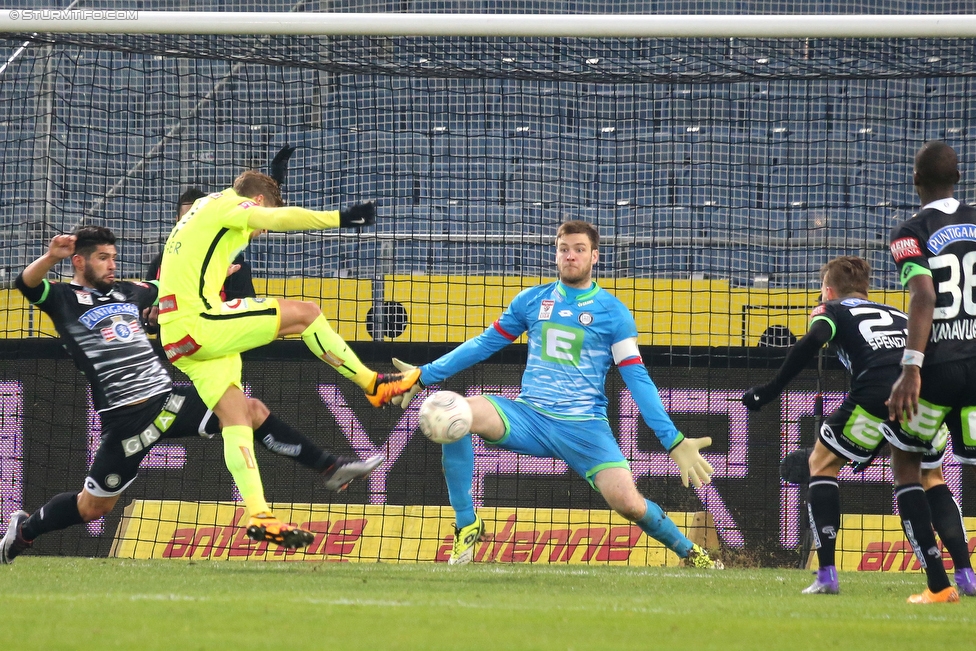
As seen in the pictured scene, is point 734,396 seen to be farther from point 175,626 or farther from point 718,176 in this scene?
point 175,626

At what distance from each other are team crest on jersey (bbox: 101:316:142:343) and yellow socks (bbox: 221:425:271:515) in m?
1.27

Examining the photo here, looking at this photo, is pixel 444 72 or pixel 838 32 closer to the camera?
pixel 838 32

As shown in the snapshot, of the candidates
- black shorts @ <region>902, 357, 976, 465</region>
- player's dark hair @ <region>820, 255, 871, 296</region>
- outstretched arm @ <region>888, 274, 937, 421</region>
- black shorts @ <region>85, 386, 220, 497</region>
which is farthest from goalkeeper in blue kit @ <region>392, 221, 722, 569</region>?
outstretched arm @ <region>888, 274, 937, 421</region>

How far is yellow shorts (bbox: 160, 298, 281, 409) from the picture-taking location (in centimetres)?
602

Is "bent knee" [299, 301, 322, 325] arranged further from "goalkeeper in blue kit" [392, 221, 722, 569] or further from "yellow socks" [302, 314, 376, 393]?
"goalkeeper in blue kit" [392, 221, 722, 569]

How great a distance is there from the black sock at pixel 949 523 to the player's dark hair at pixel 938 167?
59.3 inches

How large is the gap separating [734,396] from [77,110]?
315 inches

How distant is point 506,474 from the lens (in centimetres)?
921

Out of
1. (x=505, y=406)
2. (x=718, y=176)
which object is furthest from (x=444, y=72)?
(x=718, y=176)

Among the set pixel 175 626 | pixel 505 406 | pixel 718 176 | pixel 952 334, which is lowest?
pixel 175 626

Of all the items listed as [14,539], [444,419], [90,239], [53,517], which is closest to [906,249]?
[444,419]

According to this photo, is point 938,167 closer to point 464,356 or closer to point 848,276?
point 848,276

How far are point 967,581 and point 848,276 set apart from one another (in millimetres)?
1645

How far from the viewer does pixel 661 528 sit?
6785mm
